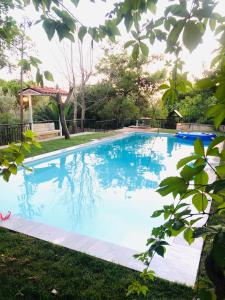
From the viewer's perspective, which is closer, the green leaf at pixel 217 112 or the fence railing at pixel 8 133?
the green leaf at pixel 217 112

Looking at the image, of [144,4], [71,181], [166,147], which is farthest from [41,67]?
[166,147]

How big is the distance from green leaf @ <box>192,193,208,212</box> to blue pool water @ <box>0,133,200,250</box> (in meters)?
2.94

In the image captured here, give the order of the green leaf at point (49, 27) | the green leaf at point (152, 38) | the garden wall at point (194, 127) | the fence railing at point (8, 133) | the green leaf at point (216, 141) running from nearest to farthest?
1. the green leaf at point (216, 141)
2. the green leaf at point (49, 27)
3. the green leaf at point (152, 38)
4. the fence railing at point (8, 133)
5. the garden wall at point (194, 127)

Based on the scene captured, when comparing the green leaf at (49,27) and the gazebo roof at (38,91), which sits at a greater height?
the gazebo roof at (38,91)

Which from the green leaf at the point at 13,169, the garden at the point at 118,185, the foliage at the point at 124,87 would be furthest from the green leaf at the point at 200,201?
the foliage at the point at 124,87

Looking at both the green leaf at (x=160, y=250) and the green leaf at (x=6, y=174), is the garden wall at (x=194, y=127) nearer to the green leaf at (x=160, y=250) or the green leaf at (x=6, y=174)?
the green leaf at (x=6, y=174)

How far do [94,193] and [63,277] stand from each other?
14.1 ft

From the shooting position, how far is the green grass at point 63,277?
2254 mm

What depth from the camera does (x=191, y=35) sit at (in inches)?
27.8

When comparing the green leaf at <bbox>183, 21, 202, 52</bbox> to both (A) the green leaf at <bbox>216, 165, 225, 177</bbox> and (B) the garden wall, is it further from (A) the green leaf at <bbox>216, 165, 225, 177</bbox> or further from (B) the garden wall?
(B) the garden wall

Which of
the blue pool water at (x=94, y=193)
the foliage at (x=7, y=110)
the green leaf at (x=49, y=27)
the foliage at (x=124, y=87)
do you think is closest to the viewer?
the green leaf at (x=49, y=27)

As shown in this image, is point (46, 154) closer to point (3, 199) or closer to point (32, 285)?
point (3, 199)

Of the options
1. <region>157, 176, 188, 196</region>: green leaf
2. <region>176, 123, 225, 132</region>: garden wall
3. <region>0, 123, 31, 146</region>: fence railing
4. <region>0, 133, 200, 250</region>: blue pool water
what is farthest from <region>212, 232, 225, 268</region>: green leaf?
<region>176, 123, 225, 132</region>: garden wall

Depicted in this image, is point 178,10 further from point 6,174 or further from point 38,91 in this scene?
point 38,91
